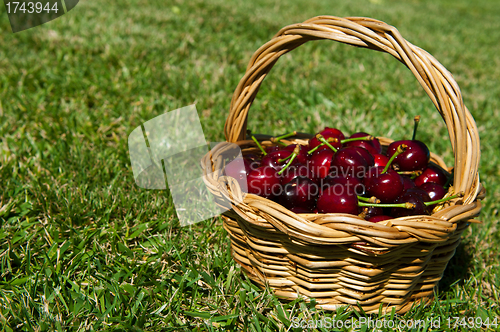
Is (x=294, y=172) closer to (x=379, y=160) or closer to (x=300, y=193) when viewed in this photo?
(x=300, y=193)

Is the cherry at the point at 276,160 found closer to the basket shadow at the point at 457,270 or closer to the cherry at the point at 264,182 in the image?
the cherry at the point at 264,182

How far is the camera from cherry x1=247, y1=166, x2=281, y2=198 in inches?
61.0

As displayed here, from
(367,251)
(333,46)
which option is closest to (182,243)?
(367,251)

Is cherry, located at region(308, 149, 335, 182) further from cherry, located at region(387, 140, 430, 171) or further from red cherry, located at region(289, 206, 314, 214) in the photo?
cherry, located at region(387, 140, 430, 171)

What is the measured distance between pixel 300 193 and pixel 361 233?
0.35 metres

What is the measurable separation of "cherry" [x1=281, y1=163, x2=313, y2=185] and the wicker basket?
266 millimetres

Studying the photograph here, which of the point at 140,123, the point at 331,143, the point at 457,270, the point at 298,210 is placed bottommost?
the point at 457,270

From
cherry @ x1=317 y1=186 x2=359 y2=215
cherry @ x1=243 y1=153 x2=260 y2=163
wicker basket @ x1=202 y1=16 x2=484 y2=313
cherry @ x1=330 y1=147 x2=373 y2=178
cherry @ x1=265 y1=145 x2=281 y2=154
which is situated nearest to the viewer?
wicker basket @ x1=202 y1=16 x2=484 y2=313

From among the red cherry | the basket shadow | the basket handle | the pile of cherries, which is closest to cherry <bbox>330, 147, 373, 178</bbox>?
the pile of cherries

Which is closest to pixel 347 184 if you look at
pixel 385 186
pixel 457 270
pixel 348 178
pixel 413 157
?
pixel 348 178

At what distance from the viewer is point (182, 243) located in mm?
1758

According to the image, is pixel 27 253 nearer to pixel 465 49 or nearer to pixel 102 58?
pixel 102 58

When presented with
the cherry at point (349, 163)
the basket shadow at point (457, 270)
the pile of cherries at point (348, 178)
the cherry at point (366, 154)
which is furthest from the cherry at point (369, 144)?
the basket shadow at point (457, 270)

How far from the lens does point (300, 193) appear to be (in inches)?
57.6
